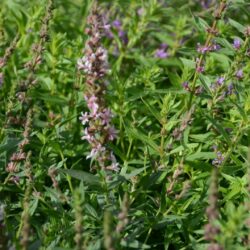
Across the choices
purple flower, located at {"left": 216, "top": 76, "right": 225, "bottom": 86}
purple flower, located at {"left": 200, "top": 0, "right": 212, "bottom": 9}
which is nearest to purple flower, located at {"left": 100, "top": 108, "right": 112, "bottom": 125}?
purple flower, located at {"left": 216, "top": 76, "right": 225, "bottom": 86}

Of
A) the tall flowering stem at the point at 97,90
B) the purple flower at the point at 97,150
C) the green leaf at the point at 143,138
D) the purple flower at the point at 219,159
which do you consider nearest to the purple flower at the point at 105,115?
the tall flowering stem at the point at 97,90

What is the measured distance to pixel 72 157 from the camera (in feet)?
12.7

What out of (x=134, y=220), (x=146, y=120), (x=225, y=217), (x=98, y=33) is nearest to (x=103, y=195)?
(x=134, y=220)

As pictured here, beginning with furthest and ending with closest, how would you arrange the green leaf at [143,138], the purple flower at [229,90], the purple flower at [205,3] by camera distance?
the purple flower at [205,3] → the purple flower at [229,90] → the green leaf at [143,138]

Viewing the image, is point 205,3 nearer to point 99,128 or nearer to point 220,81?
point 220,81

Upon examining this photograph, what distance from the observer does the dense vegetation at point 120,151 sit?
2.61 metres

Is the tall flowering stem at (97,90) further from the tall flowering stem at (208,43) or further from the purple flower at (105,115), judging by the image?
the tall flowering stem at (208,43)

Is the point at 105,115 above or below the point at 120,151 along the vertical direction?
above

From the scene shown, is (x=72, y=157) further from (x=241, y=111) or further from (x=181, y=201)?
(x=241, y=111)

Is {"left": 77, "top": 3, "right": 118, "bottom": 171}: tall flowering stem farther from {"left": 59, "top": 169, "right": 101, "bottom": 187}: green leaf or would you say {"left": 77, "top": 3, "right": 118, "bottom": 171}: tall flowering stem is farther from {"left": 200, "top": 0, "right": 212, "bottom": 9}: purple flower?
{"left": 200, "top": 0, "right": 212, "bottom": 9}: purple flower

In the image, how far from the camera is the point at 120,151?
3.63 meters

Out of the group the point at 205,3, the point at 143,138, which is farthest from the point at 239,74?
the point at 205,3

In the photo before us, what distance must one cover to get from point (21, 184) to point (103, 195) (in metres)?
0.74

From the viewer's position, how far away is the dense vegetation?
8.55ft
